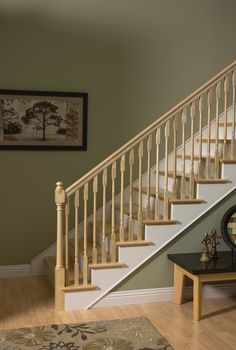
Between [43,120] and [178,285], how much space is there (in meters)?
2.27

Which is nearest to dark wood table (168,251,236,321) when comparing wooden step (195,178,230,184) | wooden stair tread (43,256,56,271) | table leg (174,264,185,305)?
table leg (174,264,185,305)

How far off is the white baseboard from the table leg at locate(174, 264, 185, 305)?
0.11m

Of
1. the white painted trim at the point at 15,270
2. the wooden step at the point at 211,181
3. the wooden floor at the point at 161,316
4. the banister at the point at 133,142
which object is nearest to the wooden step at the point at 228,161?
the wooden step at the point at 211,181

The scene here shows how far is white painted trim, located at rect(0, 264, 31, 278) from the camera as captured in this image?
17.2ft

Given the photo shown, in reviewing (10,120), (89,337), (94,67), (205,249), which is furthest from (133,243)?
(94,67)

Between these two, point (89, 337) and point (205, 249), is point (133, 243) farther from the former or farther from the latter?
point (89, 337)

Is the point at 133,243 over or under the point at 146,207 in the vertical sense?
under

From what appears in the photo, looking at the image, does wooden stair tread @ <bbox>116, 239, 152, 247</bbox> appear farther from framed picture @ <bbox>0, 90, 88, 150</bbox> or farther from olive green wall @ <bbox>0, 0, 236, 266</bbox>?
framed picture @ <bbox>0, 90, 88, 150</bbox>

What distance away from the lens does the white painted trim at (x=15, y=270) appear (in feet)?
17.2

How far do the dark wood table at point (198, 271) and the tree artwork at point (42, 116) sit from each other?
6.46 ft

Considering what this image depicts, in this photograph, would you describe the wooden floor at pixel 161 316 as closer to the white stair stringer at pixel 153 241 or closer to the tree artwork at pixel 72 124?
the white stair stringer at pixel 153 241

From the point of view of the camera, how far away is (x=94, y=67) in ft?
17.7

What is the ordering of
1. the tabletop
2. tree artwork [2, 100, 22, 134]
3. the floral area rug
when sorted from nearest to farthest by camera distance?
the floral area rug, the tabletop, tree artwork [2, 100, 22, 134]

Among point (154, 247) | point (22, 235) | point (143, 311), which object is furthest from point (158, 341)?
point (22, 235)
